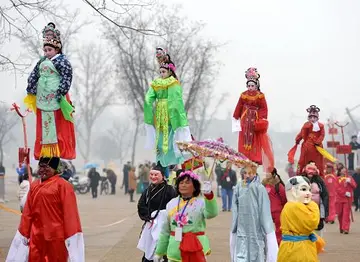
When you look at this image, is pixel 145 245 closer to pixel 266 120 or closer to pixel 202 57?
pixel 266 120

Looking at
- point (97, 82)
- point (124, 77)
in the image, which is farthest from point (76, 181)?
point (97, 82)

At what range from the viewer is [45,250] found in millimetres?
8445

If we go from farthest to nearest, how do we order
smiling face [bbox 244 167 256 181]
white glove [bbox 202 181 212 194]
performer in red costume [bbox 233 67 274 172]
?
performer in red costume [bbox 233 67 274 172] → smiling face [bbox 244 167 256 181] → white glove [bbox 202 181 212 194]

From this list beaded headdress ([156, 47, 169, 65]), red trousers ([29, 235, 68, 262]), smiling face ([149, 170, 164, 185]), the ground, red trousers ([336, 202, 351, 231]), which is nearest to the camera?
red trousers ([29, 235, 68, 262])

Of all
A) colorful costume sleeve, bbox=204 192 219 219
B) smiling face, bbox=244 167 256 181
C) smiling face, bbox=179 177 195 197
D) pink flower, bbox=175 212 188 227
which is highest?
smiling face, bbox=244 167 256 181

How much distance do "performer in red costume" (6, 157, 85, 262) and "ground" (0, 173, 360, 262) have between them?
4.28 meters

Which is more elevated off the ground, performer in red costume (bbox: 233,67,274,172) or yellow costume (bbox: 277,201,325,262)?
performer in red costume (bbox: 233,67,274,172)

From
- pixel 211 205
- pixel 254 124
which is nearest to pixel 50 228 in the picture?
pixel 211 205

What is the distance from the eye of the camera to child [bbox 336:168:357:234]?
734 inches

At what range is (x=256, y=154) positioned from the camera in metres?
12.2

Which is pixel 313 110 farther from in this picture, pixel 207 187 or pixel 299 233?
pixel 207 187

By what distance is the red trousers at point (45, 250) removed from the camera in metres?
8.40

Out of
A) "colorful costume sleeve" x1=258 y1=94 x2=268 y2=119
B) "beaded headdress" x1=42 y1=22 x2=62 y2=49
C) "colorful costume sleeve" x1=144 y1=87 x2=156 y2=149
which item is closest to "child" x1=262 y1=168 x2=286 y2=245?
"colorful costume sleeve" x1=258 y1=94 x2=268 y2=119

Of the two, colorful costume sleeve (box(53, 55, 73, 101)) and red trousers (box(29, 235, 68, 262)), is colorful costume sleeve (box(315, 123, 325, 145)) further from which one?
red trousers (box(29, 235, 68, 262))
